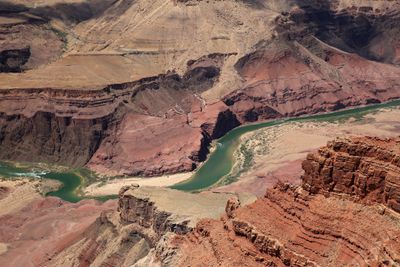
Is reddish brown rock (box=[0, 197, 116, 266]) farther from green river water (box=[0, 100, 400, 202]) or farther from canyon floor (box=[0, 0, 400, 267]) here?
green river water (box=[0, 100, 400, 202])

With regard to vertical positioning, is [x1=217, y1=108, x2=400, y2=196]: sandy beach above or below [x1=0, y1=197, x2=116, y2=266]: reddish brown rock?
above

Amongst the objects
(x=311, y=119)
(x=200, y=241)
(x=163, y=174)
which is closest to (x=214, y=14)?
(x=311, y=119)

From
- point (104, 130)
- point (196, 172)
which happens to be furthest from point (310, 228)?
point (104, 130)

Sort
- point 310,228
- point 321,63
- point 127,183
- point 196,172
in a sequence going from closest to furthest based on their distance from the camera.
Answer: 1. point 310,228
2. point 127,183
3. point 196,172
4. point 321,63

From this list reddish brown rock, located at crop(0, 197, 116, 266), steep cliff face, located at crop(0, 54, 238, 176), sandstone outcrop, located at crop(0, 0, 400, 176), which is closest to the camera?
reddish brown rock, located at crop(0, 197, 116, 266)

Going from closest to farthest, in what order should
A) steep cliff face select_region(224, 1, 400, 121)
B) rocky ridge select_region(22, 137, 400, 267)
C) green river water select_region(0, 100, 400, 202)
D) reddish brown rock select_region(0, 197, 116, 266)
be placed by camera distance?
rocky ridge select_region(22, 137, 400, 267), reddish brown rock select_region(0, 197, 116, 266), green river water select_region(0, 100, 400, 202), steep cliff face select_region(224, 1, 400, 121)

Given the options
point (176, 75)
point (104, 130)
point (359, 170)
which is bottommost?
point (104, 130)

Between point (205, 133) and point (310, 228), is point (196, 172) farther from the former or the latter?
point (310, 228)

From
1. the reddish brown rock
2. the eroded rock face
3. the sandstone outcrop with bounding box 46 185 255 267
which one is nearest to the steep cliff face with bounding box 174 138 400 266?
the eroded rock face
